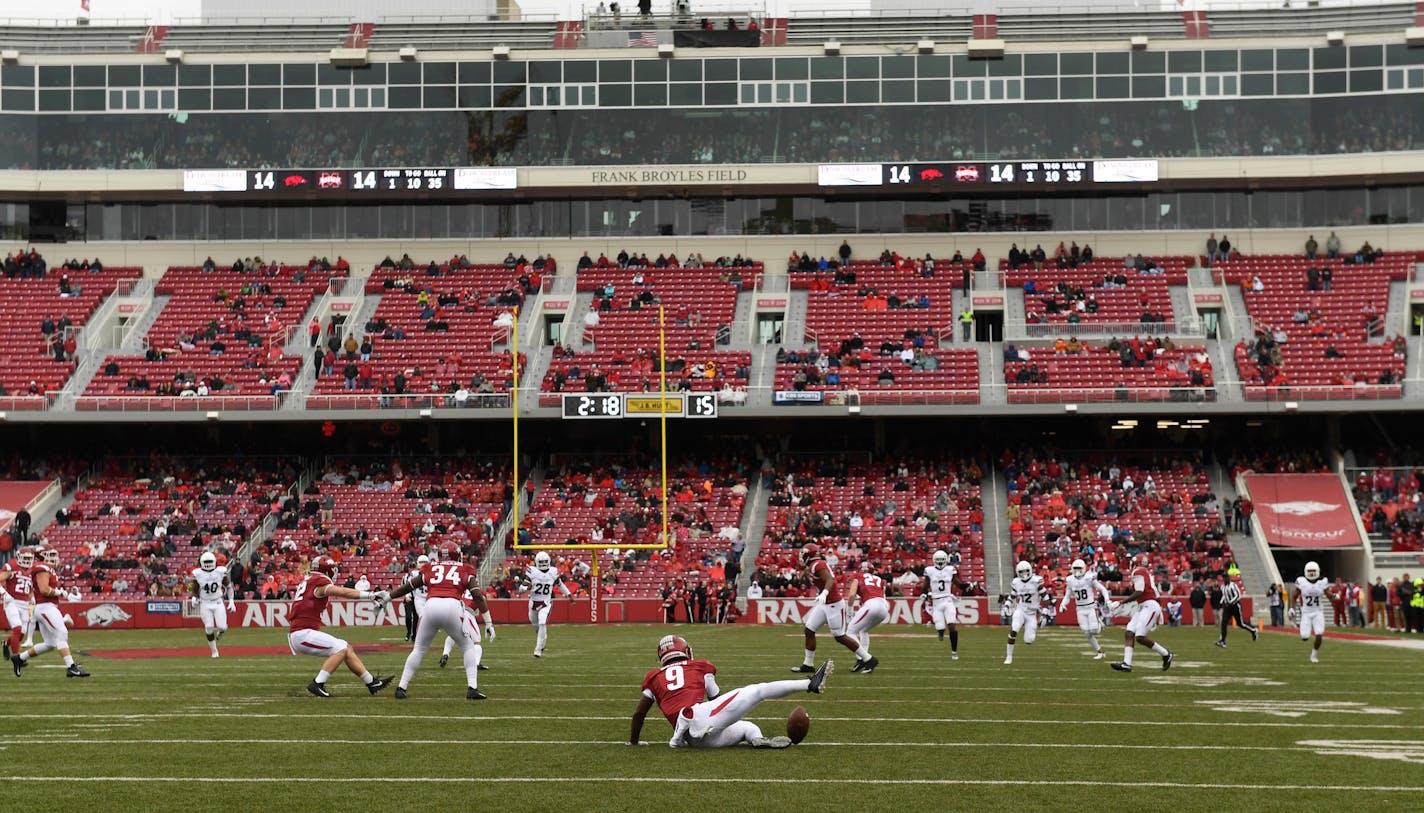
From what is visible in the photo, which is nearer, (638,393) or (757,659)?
(757,659)

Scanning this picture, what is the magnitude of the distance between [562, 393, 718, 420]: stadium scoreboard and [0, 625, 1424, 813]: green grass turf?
755 inches

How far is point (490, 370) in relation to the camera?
4416cm

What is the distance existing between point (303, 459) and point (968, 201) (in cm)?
1977

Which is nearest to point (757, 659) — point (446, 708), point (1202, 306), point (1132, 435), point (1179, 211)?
point (446, 708)

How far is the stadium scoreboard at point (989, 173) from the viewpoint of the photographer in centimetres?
4750

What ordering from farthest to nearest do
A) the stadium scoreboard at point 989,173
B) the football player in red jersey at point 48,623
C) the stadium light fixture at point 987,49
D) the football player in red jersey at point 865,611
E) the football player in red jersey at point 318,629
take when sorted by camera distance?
the stadium light fixture at point 987,49, the stadium scoreboard at point 989,173, the football player in red jersey at point 865,611, the football player in red jersey at point 48,623, the football player in red jersey at point 318,629

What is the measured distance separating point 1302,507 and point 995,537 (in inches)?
294

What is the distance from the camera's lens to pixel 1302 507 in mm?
41062

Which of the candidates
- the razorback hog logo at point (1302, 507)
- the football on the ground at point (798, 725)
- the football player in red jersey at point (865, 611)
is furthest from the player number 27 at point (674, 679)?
the razorback hog logo at point (1302, 507)

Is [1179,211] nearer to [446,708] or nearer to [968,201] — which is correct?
[968,201]

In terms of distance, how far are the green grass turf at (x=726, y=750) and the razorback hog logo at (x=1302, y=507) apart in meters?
18.8

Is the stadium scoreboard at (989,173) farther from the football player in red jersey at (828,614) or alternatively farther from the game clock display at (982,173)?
the football player in red jersey at (828,614)

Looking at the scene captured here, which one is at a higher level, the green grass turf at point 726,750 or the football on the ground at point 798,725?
the football on the ground at point 798,725

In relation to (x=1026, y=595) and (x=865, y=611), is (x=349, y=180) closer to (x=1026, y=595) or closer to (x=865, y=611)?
(x=1026, y=595)
